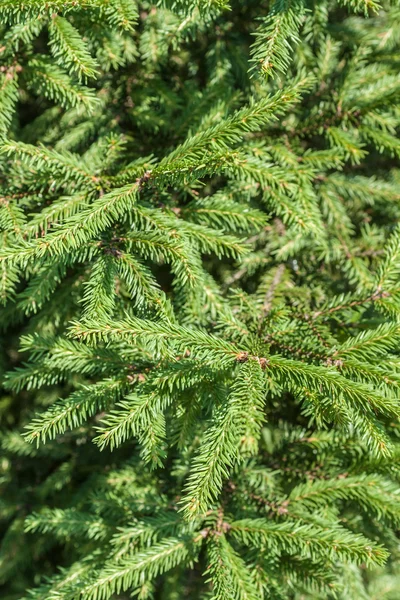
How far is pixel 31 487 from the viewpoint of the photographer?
175 cm

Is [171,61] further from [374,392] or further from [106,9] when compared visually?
[374,392]

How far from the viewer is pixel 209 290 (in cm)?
122

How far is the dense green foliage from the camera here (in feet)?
3.10

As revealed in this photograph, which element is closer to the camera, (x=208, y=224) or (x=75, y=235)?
(x=75, y=235)

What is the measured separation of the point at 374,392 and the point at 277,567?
53 centimetres

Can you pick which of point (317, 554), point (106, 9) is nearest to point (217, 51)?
point (106, 9)

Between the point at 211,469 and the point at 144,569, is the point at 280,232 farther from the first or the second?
the point at 144,569

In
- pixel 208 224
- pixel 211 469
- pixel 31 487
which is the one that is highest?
pixel 208 224

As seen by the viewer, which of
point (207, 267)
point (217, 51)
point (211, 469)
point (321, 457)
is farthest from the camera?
point (207, 267)

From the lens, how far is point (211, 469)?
870mm

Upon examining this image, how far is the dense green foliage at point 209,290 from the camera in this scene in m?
0.95

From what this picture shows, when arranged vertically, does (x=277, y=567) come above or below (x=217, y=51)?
below

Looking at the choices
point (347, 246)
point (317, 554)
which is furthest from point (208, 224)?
point (317, 554)

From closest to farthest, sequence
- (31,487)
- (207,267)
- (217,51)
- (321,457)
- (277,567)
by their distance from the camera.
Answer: (277,567), (321,457), (217,51), (207,267), (31,487)
